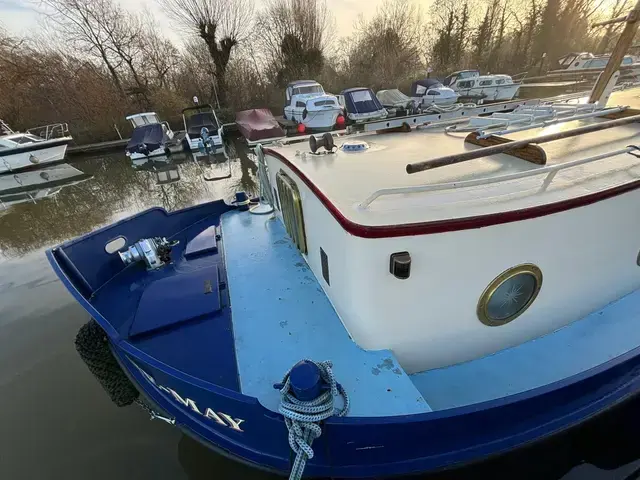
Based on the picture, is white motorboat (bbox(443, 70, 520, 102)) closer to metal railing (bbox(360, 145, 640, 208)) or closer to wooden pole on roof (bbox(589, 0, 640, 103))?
wooden pole on roof (bbox(589, 0, 640, 103))

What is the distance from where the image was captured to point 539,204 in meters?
2.04

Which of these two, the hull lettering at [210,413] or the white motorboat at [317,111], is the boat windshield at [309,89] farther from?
the hull lettering at [210,413]

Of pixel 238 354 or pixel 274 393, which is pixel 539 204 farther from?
pixel 238 354

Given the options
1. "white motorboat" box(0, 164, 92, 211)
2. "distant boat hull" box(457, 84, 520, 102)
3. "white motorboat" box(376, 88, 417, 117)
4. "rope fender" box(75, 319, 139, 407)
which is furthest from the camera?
"distant boat hull" box(457, 84, 520, 102)

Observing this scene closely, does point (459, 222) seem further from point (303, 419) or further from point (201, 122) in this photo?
point (201, 122)

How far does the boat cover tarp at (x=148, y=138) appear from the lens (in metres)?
17.0

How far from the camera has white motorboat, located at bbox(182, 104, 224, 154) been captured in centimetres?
1795

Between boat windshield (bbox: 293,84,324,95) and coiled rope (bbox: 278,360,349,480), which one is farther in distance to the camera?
boat windshield (bbox: 293,84,324,95)

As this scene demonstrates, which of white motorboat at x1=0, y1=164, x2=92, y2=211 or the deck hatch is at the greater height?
the deck hatch

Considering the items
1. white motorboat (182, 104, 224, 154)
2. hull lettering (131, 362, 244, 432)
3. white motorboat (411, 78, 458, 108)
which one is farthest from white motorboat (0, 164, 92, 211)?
white motorboat (411, 78, 458, 108)

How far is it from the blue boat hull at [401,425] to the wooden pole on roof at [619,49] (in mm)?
3944

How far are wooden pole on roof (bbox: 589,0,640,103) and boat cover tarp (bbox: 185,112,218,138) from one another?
19.0 m

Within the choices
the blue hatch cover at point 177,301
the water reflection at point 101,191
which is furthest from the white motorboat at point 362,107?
the blue hatch cover at point 177,301

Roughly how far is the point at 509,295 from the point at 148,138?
65.7 feet
